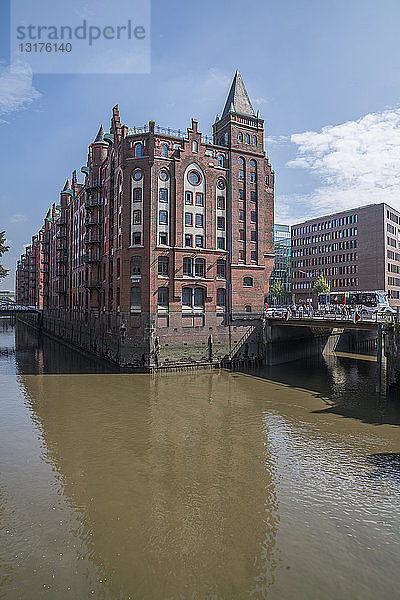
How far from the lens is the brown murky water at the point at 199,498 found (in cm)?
1220

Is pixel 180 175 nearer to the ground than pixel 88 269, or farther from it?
farther from it

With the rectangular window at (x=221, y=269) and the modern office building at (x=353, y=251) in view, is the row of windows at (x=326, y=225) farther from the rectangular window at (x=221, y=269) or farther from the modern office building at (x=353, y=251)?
the rectangular window at (x=221, y=269)

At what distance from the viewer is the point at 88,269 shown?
63875mm

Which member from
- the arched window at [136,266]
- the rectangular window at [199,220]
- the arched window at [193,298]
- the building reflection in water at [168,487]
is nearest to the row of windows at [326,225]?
the rectangular window at [199,220]

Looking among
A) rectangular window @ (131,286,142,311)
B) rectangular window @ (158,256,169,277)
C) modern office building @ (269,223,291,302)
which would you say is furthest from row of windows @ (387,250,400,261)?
rectangular window @ (131,286,142,311)

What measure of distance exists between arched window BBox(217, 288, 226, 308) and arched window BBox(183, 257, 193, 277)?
4522 millimetres

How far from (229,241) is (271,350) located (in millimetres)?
14611

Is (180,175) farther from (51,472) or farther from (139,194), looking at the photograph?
(51,472)

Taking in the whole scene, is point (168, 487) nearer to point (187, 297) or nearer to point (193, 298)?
point (187, 297)

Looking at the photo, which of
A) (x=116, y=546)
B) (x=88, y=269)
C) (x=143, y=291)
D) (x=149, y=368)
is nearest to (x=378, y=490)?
(x=116, y=546)

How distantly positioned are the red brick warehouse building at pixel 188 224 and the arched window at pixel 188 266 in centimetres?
12

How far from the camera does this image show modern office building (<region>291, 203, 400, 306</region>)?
302ft

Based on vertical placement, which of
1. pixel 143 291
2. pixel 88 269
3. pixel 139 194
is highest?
pixel 139 194

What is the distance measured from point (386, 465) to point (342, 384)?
20569 millimetres
